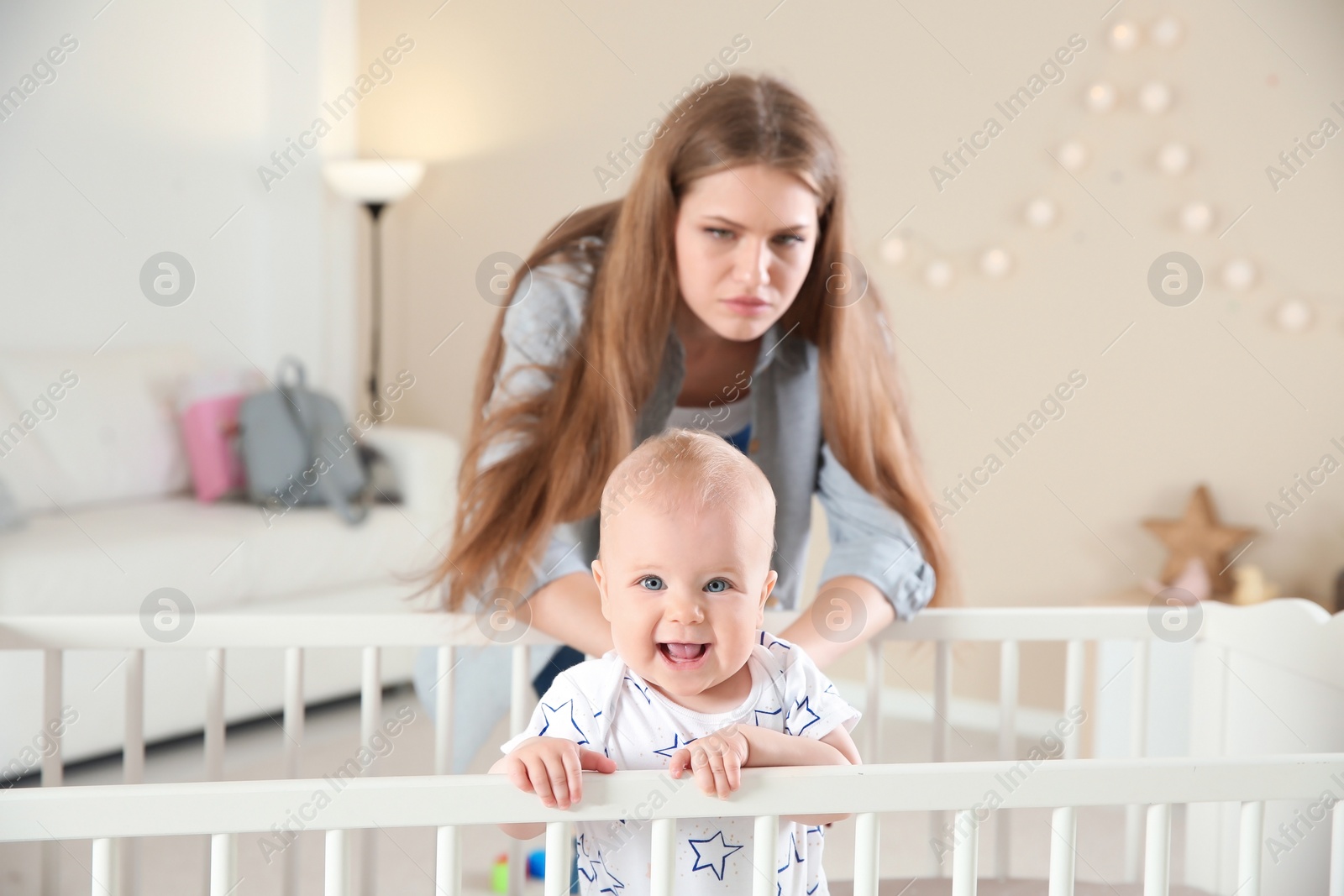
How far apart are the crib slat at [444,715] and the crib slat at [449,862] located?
16.6 inches

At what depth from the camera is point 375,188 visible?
327cm

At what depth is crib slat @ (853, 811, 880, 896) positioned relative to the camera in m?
0.80

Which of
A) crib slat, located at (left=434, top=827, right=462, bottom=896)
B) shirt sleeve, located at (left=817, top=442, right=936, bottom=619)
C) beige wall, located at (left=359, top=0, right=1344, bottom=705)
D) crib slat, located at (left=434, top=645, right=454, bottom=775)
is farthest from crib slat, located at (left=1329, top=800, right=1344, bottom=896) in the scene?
beige wall, located at (left=359, top=0, right=1344, bottom=705)

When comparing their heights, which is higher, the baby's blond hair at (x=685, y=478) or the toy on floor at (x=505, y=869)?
the baby's blond hair at (x=685, y=478)

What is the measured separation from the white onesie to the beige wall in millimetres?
1770

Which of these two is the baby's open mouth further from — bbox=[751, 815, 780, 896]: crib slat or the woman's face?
the woman's face

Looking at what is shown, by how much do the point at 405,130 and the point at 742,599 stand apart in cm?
288

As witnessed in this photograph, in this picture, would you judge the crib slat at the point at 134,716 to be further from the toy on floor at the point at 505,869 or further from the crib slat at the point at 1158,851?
the crib slat at the point at 1158,851

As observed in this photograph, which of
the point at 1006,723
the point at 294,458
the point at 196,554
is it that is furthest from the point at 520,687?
the point at 294,458

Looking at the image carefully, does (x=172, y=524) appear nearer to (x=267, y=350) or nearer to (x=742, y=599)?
(x=267, y=350)

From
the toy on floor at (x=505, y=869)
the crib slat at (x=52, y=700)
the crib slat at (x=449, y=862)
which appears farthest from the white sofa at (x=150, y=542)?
the crib slat at (x=449, y=862)

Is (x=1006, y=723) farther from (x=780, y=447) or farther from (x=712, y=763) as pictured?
(x=712, y=763)

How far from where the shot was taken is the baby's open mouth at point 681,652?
87 centimetres

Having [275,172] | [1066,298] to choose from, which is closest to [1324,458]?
[1066,298]
